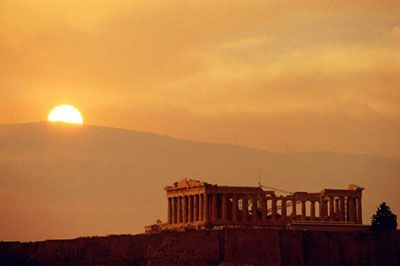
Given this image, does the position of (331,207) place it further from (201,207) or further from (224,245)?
(224,245)

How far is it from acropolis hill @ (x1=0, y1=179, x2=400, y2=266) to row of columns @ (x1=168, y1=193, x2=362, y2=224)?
0.31 ft

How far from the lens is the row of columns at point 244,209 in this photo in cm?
10806

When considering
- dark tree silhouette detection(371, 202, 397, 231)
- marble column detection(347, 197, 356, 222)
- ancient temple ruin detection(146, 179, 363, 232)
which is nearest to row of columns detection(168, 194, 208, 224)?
ancient temple ruin detection(146, 179, 363, 232)

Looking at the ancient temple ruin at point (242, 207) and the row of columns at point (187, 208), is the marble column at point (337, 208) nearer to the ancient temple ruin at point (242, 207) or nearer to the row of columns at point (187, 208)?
the ancient temple ruin at point (242, 207)

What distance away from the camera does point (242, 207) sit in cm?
10950

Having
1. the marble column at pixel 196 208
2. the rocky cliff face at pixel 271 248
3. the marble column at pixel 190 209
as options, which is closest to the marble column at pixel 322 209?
the marble column at pixel 196 208

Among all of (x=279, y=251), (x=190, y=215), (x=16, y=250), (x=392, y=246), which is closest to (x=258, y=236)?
(x=279, y=251)

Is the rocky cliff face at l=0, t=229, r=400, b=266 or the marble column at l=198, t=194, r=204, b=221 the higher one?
the marble column at l=198, t=194, r=204, b=221

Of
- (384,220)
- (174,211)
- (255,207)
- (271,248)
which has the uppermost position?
(174,211)

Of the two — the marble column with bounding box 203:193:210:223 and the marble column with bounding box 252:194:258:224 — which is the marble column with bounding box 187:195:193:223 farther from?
the marble column with bounding box 252:194:258:224

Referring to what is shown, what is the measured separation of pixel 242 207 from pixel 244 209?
829 mm

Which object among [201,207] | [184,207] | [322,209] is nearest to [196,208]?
[201,207]

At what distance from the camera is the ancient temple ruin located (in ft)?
353

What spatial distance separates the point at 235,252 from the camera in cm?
8156
